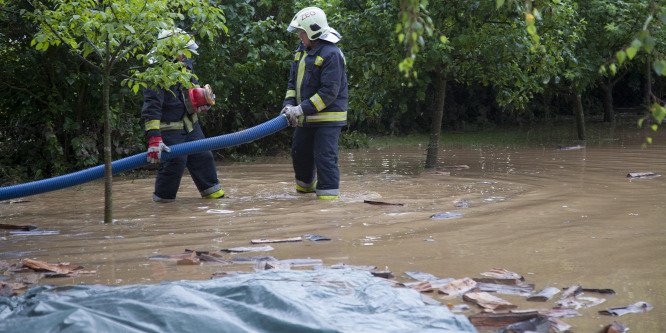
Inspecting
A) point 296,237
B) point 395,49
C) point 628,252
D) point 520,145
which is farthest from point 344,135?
point 628,252

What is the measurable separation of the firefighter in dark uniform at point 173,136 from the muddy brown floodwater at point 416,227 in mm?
243

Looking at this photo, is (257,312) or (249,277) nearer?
(257,312)

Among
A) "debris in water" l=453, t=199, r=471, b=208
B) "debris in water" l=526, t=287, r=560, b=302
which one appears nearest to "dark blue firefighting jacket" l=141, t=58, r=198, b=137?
"debris in water" l=453, t=199, r=471, b=208

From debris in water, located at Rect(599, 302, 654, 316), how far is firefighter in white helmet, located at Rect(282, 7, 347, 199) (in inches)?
164

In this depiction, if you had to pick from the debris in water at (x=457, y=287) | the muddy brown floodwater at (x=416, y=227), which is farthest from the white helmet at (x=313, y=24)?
the debris in water at (x=457, y=287)

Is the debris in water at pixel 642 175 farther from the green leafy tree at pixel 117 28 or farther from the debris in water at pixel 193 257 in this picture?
the debris in water at pixel 193 257

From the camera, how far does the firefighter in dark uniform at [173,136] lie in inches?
265

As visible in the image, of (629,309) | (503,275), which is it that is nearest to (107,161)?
(503,275)

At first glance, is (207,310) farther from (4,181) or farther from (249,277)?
(4,181)

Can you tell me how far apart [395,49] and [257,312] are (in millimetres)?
6542

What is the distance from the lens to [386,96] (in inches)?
417

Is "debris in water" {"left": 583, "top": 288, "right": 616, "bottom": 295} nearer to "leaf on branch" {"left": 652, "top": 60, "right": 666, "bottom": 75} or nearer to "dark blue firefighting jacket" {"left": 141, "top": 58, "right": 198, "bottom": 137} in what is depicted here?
"leaf on branch" {"left": 652, "top": 60, "right": 666, "bottom": 75}

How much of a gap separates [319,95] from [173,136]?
1.67 meters

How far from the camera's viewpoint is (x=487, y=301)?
3430mm
